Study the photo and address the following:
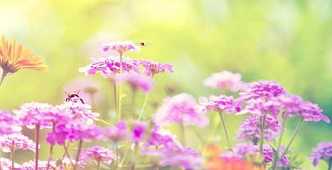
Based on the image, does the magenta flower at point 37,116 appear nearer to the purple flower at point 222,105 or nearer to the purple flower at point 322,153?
the purple flower at point 222,105

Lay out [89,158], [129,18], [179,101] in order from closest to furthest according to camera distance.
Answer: [179,101] → [89,158] → [129,18]

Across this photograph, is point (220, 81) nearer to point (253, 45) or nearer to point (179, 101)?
point (179, 101)

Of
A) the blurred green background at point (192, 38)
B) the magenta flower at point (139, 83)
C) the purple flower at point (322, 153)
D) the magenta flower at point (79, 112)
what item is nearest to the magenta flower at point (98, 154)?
the magenta flower at point (79, 112)

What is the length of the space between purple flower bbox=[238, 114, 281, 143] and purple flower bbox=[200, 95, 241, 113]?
5 centimetres

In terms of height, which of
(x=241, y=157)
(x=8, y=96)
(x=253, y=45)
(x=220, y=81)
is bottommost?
(x=241, y=157)

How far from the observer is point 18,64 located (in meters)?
1.00

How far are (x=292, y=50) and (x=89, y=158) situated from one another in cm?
260

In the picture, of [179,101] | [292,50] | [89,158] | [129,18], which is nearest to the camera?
[179,101]

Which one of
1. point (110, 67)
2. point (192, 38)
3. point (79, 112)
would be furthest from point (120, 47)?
point (192, 38)

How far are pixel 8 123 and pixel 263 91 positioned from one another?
28 cm

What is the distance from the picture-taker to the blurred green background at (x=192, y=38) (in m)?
3.26

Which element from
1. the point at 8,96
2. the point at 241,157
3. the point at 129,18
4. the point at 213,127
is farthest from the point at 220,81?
the point at 129,18

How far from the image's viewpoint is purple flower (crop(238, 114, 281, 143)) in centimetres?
96

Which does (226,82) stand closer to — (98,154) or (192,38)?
(98,154)
